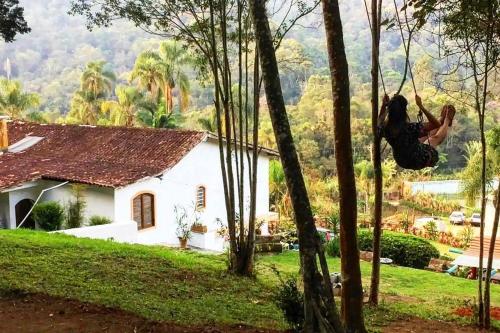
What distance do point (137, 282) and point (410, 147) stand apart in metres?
4.03

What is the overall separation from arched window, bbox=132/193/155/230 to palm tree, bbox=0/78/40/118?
63.5ft

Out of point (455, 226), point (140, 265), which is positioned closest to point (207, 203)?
point (140, 265)

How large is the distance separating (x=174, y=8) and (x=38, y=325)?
590 cm

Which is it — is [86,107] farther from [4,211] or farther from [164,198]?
[4,211]

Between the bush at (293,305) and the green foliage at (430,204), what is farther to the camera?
the green foliage at (430,204)

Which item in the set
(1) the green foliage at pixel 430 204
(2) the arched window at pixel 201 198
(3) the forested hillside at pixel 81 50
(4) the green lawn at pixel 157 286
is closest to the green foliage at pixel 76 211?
(2) the arched window at pixel 201 198

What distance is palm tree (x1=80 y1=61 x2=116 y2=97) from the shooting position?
3588 centimetres

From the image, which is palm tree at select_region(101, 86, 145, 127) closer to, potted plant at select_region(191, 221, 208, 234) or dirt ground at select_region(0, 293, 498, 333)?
potted plant at select_region(191, 221, 208, 234)

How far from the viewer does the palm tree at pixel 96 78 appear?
1412 inches

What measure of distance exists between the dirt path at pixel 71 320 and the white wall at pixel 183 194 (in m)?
10.7

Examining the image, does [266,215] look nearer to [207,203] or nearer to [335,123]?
[207,203]

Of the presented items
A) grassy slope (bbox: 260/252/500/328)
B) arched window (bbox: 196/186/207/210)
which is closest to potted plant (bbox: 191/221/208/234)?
arched window (bbox: 196/186/207/210)

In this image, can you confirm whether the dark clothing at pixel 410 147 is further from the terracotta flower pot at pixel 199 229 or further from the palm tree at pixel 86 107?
the palm tree at pixel 86 107

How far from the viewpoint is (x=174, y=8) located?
9336 mm
